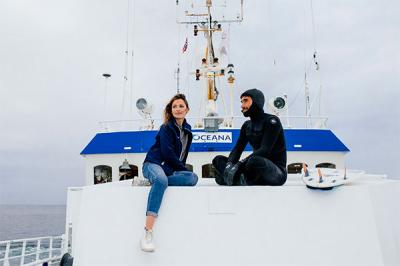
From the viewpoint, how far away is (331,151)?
934cm

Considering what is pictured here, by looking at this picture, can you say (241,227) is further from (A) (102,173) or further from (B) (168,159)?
(A) (102,173)

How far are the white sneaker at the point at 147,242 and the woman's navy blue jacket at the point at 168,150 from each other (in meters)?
0.61

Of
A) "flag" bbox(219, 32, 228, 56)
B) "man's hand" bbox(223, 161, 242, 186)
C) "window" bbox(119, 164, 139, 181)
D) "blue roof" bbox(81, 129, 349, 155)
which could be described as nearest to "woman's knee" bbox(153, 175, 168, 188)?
"man's hand" bbox(223, 161, 242, 186)

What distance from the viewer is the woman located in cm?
280

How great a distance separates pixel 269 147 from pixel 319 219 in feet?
2.53

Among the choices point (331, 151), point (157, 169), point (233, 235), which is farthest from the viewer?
point (331, 151)

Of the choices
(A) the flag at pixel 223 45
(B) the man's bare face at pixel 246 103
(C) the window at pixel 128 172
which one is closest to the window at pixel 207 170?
(C) the window at pixel 128 172

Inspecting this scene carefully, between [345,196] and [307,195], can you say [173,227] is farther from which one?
[345,196]

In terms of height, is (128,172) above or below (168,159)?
below

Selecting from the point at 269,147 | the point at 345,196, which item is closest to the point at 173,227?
the point at 269,147

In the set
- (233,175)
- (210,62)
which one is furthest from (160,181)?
(210,62)

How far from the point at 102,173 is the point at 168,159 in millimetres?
7558

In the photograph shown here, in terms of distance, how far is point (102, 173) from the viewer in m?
10.1

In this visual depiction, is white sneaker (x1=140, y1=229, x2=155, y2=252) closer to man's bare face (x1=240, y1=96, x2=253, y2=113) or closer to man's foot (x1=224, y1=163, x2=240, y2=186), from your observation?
man's foot (x1=224, y1=163, x2=240, y2=186)
